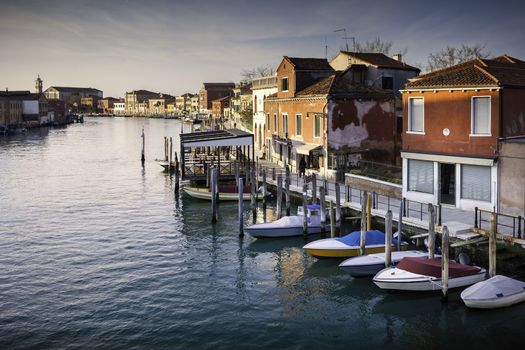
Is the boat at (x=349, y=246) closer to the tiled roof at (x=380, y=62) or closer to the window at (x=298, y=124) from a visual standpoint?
the window at (x=298, y=124)

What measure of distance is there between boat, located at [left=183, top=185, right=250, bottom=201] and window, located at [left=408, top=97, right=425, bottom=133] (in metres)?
11.1

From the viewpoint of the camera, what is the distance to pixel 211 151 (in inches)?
1859

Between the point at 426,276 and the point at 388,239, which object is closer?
the point at 426,276

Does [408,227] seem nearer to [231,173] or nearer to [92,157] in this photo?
[231,173]

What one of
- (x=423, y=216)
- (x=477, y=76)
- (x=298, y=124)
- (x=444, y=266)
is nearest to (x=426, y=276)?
(x=444, y=266)

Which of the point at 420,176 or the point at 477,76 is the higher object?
the point at 477,76

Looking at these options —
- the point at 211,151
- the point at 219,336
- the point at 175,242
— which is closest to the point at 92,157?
the point at 211,151

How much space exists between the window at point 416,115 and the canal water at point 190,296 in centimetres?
686

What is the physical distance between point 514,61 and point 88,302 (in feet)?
69.0

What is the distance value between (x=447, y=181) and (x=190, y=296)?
12.4 m

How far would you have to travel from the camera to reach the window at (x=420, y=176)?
22.4 meters

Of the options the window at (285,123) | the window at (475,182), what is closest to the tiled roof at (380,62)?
the window at (285,123)

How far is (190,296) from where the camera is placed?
17.0 meters

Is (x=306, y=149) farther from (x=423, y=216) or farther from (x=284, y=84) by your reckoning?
(x=423, y=216)
